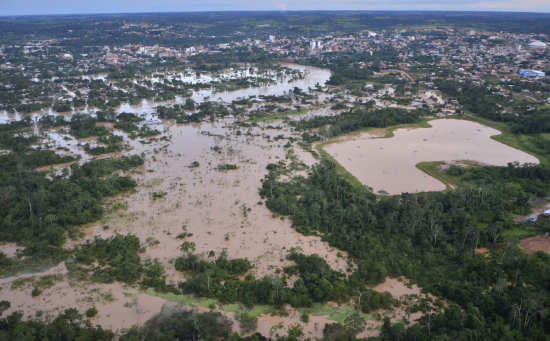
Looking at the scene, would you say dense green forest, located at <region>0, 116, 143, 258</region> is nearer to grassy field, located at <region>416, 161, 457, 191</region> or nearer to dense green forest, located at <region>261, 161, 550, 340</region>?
dense green forest, located at <region>261, 161, 550, 340</region>

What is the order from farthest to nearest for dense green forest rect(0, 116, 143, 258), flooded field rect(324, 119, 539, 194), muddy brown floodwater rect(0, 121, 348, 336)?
flooded field rect(324, 119, 539, 194), dense green forest rect(0, 116, 143, 258), muddy brown floodwater rect(0, 121, 348, 336)

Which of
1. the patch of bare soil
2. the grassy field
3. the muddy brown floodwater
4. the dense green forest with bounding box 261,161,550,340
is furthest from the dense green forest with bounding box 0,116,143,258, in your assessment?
the patch of bare soil

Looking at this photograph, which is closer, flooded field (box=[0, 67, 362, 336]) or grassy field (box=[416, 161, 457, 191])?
flooded field (box=[0, 67, 362, 336])

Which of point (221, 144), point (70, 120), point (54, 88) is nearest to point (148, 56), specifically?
point (54, 88)

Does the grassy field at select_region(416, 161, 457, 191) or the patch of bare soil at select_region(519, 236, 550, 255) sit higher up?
the grassy field at select_region(416, 161, 457, 191)

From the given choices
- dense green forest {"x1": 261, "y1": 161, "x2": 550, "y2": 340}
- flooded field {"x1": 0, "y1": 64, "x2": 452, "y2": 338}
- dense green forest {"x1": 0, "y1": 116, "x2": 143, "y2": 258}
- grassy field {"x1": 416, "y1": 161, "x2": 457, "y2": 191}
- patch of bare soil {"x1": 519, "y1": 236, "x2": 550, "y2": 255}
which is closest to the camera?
dense green forest {"x1": 261, "y1": 161, "x2": 550, "y2": 340}

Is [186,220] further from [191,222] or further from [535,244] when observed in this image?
[535,244]

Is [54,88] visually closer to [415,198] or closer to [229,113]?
[229,113]

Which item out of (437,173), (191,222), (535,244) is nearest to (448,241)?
(535,244)

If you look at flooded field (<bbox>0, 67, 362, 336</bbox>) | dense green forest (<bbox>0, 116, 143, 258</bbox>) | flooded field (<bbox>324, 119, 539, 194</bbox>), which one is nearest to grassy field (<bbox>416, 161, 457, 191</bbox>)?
flooded field (<bbox>324, 119, 539, 194</bbox>)
